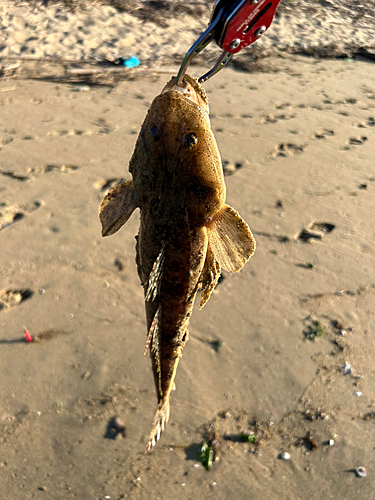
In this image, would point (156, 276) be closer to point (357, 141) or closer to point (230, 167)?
point (230, 167)

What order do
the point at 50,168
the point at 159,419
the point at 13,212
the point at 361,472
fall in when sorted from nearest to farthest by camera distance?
the point at 159,419, the point at 361,472, the point at 13,212, the point at 50,168

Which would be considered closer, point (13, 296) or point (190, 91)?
point (190, 91)

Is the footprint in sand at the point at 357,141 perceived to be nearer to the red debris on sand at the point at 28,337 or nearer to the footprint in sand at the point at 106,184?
the footprint in sand at the point at 106,184

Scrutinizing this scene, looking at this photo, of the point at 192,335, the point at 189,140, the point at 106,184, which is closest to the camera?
the point at 189,140

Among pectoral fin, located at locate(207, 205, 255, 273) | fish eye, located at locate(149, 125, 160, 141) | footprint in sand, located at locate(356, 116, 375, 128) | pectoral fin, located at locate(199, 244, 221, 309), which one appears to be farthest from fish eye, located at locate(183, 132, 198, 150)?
footprint in sand, located at locate(356, 116, 375, 128)

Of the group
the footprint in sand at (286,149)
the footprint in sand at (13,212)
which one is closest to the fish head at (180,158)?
the footprint in sand at (13,212)

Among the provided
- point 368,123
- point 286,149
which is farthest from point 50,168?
point 368,123
